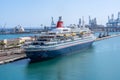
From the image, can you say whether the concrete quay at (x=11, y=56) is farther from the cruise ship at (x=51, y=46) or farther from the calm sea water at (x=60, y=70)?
the cruise ship at (x=51, y=46)

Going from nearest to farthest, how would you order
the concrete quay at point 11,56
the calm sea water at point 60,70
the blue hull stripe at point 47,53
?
1. the calm sea water at point 60,70
2. the concrete quay at point 11,56
3. the blue hull stripe at point 47,53

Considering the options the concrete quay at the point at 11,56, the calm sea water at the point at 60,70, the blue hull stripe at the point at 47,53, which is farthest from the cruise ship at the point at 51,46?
the concrete quay at the point at 11,56

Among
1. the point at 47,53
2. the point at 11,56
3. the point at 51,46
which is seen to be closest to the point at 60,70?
the point at 47,53

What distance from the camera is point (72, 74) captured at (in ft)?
42.6

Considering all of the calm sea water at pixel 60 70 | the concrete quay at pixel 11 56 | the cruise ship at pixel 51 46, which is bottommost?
the calm sea water at pixel 60 70

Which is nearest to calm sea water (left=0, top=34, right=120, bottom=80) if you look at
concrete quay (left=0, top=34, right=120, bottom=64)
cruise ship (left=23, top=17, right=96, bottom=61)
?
concrete quay (left=0, top=34, right=120, bottom=64)

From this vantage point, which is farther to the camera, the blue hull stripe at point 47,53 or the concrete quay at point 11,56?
the blue hull stripe at point 47,53

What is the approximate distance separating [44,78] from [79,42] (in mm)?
10012

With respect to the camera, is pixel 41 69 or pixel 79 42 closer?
pixel 41 69

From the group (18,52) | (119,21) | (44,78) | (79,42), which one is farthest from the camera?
(119,21)

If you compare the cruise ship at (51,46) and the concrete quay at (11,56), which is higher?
the cruise ship at (51,46)

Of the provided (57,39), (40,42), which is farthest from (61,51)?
(40,42)

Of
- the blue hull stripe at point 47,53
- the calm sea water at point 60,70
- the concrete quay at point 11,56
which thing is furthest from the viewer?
the blue hull stripe at point 47,53

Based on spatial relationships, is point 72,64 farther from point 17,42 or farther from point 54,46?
point 17,42
